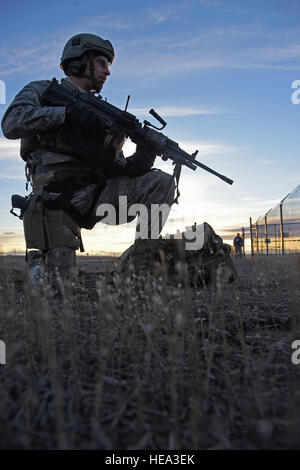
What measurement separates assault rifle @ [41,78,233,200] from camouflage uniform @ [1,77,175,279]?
0.14 meters

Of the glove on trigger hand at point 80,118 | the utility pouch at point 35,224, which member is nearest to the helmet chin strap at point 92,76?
the glove on trigger hand at point 80,118

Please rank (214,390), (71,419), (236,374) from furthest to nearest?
1. (236,374)
2. (214,390)
3. (71,419)

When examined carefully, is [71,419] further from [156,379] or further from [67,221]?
[67,221]

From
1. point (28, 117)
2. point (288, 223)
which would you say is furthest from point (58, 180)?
point (288, 223)

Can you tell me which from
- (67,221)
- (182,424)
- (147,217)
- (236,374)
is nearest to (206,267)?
(147,217)

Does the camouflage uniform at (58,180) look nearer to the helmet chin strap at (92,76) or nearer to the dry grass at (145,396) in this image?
the helmet chin strap at (92,76)

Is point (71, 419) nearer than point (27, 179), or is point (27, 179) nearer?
point (71, 419)

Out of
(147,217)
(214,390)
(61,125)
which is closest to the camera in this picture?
(214,390)

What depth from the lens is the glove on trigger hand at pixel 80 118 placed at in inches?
138

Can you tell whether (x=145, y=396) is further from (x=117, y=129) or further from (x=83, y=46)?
(x=83, y=46)

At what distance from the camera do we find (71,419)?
114 cm

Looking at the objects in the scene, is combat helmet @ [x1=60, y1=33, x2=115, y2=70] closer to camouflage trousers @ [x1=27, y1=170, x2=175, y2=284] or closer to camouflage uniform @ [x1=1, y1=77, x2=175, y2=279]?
camouflage uniform @ [x1=1, y1=77, x2=175, y2=279]
